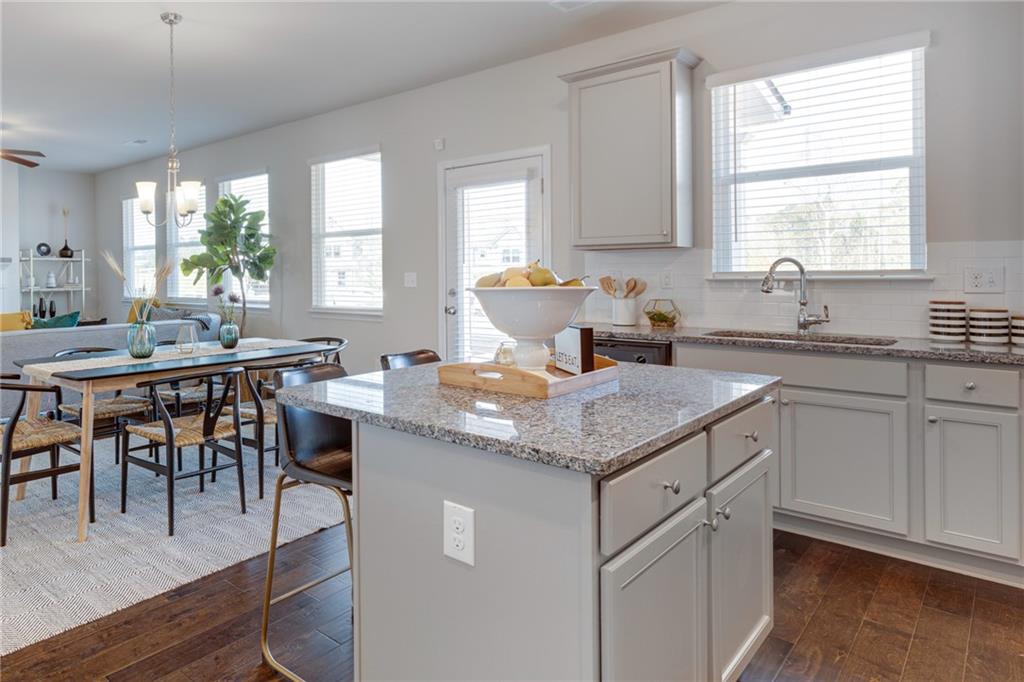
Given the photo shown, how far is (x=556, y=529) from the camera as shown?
1172 millimetres

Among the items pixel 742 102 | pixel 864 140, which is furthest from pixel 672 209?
pixel 864 140

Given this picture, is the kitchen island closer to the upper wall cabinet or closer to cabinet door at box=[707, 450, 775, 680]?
cabinet door at box=[707, 450, 775, 680]

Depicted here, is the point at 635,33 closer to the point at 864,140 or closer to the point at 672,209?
the point at 672,209

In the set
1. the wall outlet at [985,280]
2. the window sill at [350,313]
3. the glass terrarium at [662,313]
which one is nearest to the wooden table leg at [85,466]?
→ the window sill at [350,313]

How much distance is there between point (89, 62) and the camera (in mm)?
4512

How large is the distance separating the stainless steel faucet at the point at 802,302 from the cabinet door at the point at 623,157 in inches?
Answer: 22.2

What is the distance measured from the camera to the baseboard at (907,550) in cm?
259

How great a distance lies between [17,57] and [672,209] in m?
4.54

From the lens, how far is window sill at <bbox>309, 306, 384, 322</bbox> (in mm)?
5547

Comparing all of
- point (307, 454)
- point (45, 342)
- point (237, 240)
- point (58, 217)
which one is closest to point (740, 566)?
point (307, 454)

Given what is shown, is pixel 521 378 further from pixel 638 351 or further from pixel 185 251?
pixel 185 251

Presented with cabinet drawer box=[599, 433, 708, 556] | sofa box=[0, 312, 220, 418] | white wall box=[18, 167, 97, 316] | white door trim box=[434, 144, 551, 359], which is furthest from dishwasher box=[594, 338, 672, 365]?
white wall box=[18, 167, 97, 316]

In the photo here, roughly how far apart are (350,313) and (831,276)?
3.93 meters

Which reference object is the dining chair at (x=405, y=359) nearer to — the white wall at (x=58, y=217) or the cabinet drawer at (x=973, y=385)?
the cabinet drawer at (x=973, y=385)
